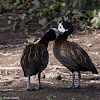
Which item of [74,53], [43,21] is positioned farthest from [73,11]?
[74,53]

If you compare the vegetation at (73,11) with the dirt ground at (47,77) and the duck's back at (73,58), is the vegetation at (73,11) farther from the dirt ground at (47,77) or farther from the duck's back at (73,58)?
the duck's back at (73,58)

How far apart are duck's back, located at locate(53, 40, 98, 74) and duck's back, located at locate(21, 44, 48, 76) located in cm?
37

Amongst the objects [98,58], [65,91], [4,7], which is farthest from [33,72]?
[4,7]

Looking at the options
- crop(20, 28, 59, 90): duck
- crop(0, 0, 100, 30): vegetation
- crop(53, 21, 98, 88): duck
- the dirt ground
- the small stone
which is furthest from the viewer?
the small stone

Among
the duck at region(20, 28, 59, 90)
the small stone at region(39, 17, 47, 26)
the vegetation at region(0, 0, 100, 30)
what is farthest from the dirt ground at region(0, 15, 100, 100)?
the small stone at region(39, 17, 47, 26)

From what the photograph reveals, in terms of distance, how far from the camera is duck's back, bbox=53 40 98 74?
5.81 metres

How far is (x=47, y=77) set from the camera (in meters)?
6.46

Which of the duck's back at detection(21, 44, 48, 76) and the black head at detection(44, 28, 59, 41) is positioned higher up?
the black head at detection(44, 28, 59, 41)

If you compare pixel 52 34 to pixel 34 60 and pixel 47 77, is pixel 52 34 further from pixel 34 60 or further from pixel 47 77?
pixel 34 60

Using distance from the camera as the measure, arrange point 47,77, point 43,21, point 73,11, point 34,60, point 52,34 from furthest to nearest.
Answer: point 43,21, point 73,11, point 47,77, point 52,34, point 34,60

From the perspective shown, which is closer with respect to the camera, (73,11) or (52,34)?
(52,34)

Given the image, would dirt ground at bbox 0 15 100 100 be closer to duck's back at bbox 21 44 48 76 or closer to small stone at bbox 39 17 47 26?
duck's back at bbox 21 44 48 76

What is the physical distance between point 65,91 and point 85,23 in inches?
217

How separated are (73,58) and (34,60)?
82cm
